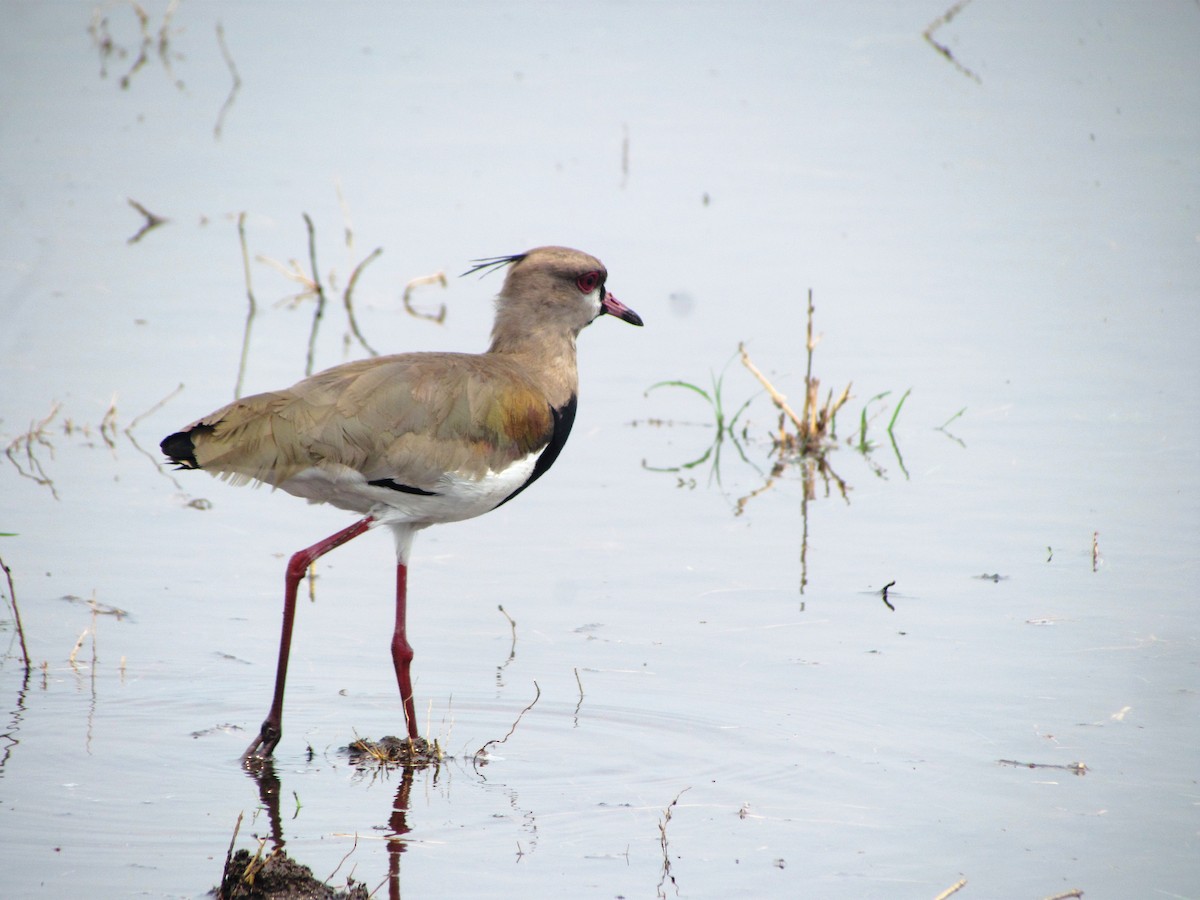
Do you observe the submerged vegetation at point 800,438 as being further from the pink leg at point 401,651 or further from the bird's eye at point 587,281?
the pink leg at point 401,651

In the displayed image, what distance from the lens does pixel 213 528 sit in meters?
8.19

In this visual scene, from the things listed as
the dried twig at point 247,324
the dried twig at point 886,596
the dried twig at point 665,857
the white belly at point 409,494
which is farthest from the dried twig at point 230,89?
the dried twig at point 665,857

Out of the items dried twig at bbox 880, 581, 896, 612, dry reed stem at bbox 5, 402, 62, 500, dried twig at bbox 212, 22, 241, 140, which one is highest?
dried twig at bbox 212, 22, 241, 140

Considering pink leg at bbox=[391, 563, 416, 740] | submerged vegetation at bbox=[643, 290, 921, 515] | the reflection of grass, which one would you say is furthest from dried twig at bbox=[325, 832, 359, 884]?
the reflection of grass

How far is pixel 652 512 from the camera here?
28.1 feet

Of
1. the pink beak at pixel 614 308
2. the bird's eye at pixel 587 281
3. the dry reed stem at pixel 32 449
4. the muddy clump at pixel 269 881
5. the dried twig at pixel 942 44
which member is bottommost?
the muddy clump at pixel 269 881

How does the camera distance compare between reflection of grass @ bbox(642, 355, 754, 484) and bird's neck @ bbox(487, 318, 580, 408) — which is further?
reflection of grass @ bbox(642, 355, 754, 484)

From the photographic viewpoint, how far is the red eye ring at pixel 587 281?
700 centimetres

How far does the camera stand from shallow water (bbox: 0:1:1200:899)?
5656 millimetres

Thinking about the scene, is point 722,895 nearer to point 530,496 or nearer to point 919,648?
point 919,648

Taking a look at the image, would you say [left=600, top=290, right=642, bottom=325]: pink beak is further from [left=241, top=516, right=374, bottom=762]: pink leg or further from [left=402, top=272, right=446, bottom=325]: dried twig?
[left=402, top=272, right=446, bottom=325]: dried twig

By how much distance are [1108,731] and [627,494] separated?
3026 millimetres

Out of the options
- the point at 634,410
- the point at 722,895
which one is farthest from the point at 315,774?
the point at 634,410

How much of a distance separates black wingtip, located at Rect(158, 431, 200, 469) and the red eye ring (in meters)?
1.80
